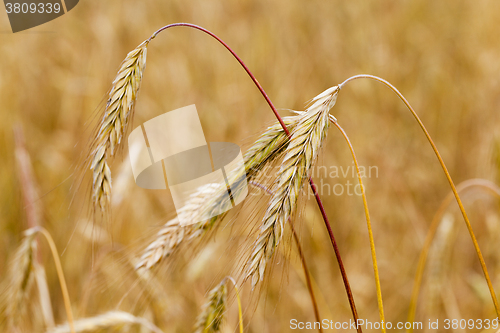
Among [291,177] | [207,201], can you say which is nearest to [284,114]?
[207,201]

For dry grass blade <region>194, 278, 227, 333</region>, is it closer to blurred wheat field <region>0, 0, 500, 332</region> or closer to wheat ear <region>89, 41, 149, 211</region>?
blurred wheat field <region>0, 0, 500, 332</region>

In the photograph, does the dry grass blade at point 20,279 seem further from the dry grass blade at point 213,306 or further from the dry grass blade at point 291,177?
the dry grass blade at point 291,177

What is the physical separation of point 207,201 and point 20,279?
0.70 meters

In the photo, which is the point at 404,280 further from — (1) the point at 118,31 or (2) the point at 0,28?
(2) the point at 0,28

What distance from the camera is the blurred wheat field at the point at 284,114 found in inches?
52.2

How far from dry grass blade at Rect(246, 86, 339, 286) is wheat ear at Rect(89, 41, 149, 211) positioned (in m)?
0.29

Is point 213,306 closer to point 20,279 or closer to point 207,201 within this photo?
point 207,201

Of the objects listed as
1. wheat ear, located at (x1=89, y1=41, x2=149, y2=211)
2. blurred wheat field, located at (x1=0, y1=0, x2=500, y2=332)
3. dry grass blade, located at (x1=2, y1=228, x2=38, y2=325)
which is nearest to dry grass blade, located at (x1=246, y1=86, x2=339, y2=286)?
wheat ear, located at (x1=89, y1=41, x2=149, y2=211)

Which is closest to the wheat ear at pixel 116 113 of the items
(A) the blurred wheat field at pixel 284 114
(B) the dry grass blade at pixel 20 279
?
(A) the blurred wheat field at pixel 284 114

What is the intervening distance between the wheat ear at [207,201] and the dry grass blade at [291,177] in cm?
8

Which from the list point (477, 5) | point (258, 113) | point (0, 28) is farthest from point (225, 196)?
point (477, 5)

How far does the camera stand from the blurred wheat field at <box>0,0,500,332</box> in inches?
52.2

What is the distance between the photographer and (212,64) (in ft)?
7.50

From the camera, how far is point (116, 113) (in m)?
Answer: 0.55
